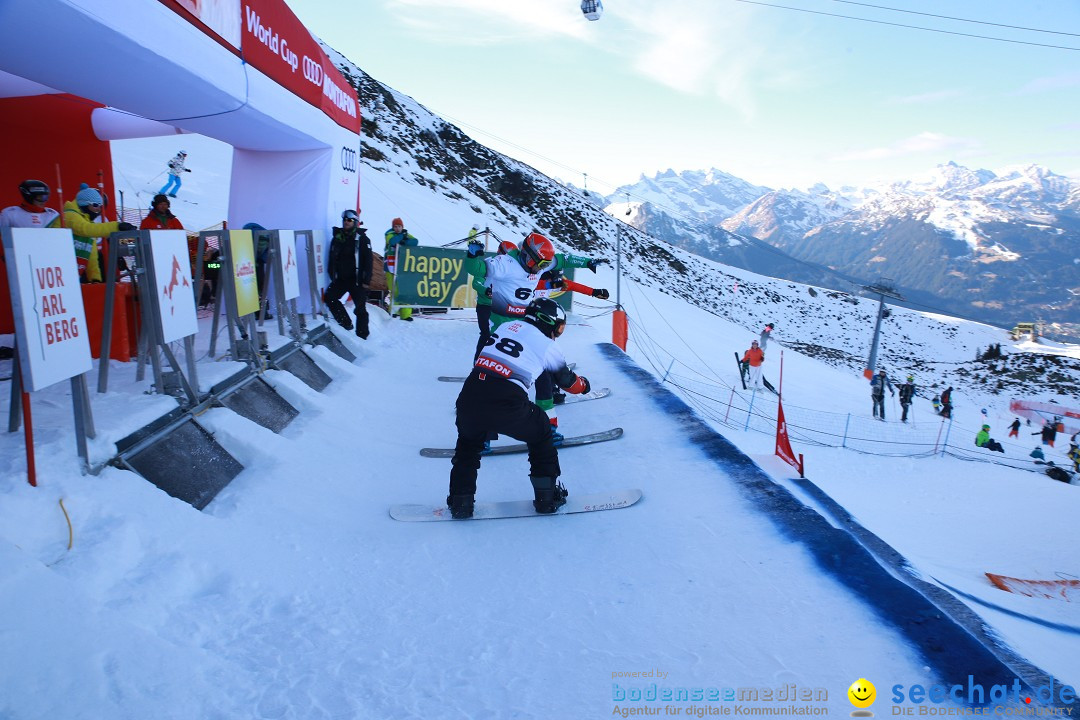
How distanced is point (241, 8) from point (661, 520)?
22.5ft

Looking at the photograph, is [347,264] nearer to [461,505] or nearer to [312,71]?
[312,71]

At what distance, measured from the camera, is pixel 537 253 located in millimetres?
5910

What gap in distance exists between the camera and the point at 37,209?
5531 millimetres

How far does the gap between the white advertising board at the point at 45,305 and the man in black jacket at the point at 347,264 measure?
5.85 meters

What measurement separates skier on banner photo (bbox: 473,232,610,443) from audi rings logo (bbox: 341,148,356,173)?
4830mm

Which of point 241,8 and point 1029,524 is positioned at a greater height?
point 241,8

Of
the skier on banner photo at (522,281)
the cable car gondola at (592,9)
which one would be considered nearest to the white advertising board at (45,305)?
the skier on banner photo at (522,281)

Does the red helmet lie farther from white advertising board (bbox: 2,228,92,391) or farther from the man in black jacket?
the man in black jacket

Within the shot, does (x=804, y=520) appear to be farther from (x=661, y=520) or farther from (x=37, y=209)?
(x=37, y=209)

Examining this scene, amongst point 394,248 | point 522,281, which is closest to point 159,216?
point 522,281

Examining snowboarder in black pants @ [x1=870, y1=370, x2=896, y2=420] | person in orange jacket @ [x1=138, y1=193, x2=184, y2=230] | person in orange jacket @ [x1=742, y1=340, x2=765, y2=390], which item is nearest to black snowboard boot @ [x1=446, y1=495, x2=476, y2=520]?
person in orange jacket @ [x1=138, y1=193, x2=184, y2=230]

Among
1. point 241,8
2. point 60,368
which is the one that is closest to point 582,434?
point 60,368

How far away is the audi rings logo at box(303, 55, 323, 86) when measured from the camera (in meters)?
8.63

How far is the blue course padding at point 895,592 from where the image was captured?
253 centimetres
